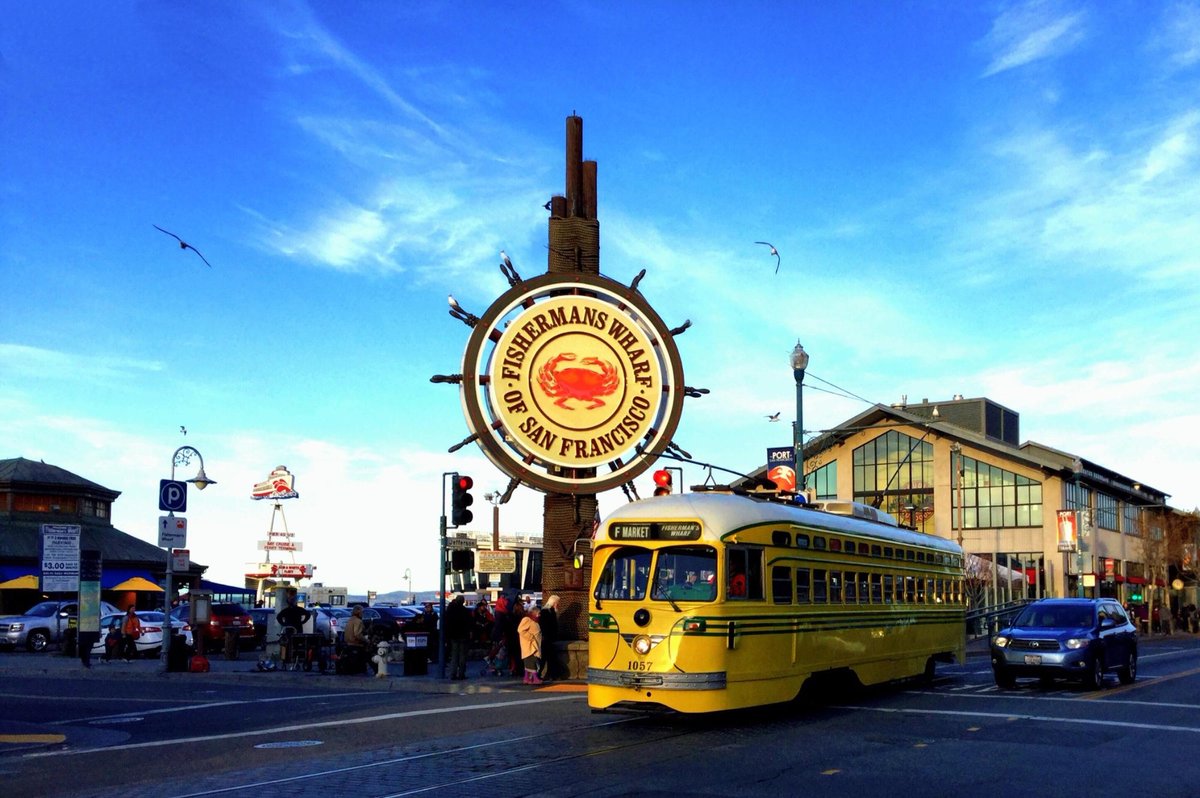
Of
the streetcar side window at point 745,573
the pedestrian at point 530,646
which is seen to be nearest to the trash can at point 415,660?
the pedestrian at point 530,646

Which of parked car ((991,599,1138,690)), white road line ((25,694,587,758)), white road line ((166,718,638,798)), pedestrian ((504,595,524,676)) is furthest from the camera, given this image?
pedestrian ((504,595,524,676))

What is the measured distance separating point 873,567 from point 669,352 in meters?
8.87

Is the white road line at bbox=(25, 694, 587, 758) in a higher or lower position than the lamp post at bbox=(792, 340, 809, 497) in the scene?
lower

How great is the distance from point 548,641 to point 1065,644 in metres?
10.0

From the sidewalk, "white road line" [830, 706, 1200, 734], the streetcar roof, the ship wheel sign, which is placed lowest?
the sidewalk

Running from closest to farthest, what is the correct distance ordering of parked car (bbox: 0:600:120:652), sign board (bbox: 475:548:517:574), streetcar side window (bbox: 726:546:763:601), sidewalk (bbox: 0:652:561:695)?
streetcar side window (bbox: 726:546:763:601) < sidewalk (bbox: 0:652:561:695) < parked car (bbox: 0:600:120:652) < sign board (bbox: 475:548:517:574)

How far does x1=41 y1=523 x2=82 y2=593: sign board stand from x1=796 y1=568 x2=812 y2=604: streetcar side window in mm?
24675

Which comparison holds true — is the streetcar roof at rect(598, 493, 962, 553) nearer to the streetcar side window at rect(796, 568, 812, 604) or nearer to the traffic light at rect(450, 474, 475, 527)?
the streetcar side window at rect(796, 568, 812, 604)

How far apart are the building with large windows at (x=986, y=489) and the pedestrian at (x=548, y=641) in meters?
42.0

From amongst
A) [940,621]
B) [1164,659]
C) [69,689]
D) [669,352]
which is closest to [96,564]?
[69,689]

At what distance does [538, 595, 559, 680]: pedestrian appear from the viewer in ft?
82.8

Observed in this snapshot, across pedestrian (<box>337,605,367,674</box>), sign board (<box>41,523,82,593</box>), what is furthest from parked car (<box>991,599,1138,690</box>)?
sign board (<box>41,523,82,593</box>)

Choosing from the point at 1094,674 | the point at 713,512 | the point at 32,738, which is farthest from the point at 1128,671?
the point at 32,738

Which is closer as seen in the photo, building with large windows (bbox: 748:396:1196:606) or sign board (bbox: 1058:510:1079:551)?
sign board (bbox: 1058:510:1079:551)
